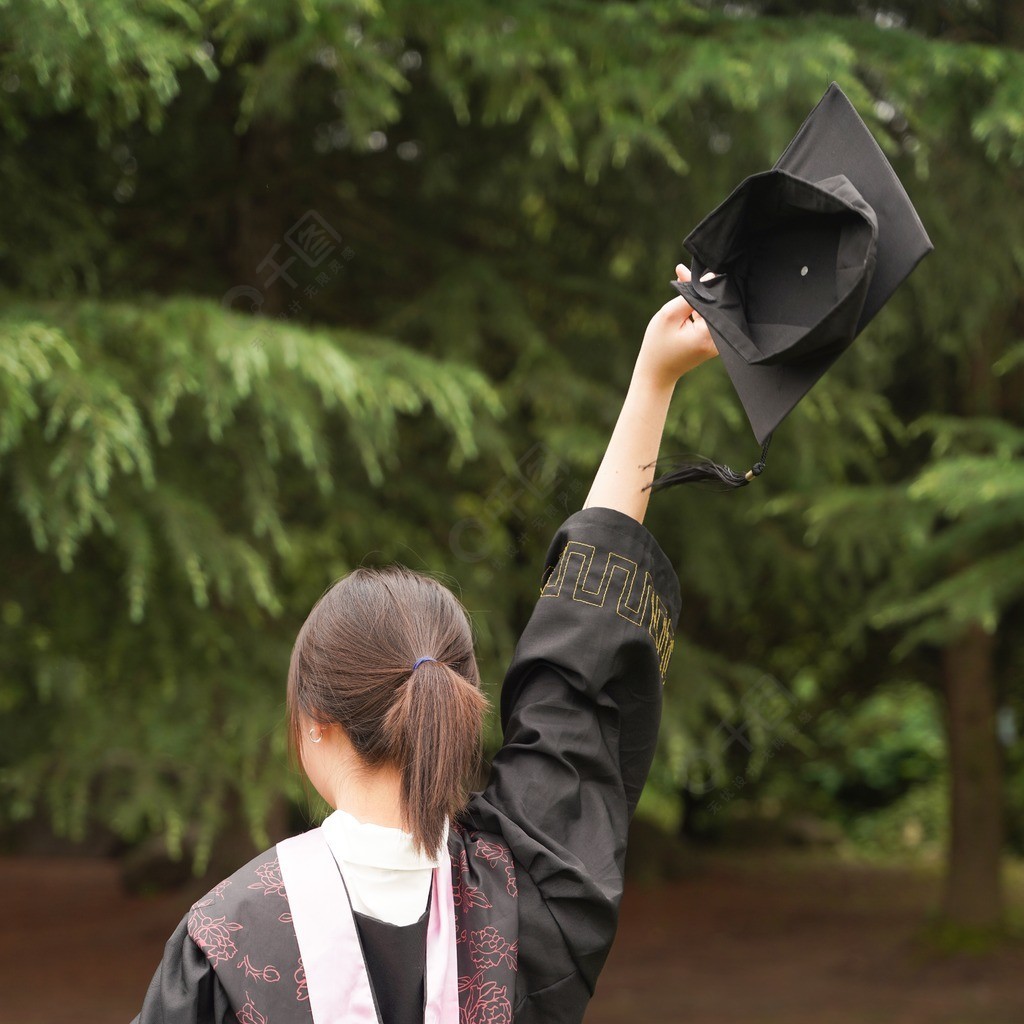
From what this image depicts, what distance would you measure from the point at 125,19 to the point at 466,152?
86.0 inches

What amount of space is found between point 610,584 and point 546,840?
345 mm

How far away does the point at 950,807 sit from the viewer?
273 inches

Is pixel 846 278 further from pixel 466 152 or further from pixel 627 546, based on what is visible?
pixel 466 152

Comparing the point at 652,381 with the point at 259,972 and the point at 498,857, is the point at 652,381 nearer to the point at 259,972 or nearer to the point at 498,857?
the point at 498,857

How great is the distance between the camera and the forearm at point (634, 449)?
59.3 inches

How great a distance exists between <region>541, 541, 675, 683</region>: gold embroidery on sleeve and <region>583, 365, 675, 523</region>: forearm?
7 centimetres

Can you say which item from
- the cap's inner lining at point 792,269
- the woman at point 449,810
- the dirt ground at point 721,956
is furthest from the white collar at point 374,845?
the dirt ground at point 721,956

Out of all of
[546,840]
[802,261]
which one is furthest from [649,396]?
[546,840]

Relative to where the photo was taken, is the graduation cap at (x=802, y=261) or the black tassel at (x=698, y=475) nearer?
the graduation cap at (x=802, y=261)

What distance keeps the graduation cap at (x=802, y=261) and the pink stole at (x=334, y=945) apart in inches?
26.5

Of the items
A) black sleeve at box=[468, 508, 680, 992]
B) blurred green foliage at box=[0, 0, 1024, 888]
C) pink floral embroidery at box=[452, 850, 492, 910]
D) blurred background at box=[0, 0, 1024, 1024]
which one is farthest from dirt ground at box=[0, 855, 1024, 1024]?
pink floral embroidery at box=[452, 850, 492, 910]

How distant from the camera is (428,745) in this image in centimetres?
131

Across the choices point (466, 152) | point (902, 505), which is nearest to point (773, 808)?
point (902, 505)

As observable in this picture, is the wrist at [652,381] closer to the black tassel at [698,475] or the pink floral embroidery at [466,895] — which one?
the black tassel at [698,475]
